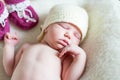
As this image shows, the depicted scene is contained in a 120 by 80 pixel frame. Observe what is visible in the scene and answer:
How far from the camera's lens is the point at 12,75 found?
1.06m

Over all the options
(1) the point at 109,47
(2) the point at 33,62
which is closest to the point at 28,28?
(2) the point at 33,62

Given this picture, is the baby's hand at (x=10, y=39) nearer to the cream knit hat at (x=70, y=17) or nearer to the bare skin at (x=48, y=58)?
the bare skin at (x=48, y=58)

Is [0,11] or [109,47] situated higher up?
[0,11]

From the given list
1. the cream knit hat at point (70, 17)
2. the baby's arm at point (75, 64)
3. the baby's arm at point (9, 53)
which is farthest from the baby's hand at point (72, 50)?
the baby's arm at point (9, 53)

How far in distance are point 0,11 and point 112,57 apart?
1.69 feet

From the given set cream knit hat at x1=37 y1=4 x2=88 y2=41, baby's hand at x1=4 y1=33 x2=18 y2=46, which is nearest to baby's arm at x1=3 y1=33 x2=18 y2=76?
baby's hand at x1=4 y1=33 x2=18 y2=46

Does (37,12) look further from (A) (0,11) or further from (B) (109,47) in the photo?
(B) (109,47)

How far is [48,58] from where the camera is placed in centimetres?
107

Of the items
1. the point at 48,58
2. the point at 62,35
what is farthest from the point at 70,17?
the point at 48,58

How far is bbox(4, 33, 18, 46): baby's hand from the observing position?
1.15 meters

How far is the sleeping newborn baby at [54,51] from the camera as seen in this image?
1023 mm

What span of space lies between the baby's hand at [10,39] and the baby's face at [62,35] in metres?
0.14

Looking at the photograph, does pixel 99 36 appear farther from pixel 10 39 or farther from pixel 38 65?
pixel 10 39

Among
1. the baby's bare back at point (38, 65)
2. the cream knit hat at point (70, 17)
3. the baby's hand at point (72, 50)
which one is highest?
the cream knit hat at point (70, 17)
